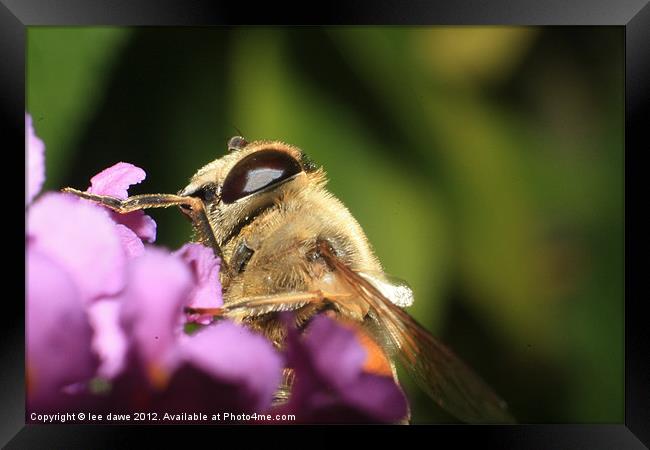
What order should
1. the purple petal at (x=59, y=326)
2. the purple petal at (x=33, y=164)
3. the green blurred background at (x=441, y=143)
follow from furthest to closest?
the green blurred background at (x=441, y=143), the purple petal at (x=33, y=164), the purple petal at (x=59, y=326)

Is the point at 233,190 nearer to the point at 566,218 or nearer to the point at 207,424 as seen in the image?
the point at 207,424

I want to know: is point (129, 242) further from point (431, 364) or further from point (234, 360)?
point (431, 364)

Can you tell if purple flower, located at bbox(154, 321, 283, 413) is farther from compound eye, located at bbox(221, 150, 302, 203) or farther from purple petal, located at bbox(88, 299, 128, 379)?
compound eye, located at bbox(221, 150, 302, 203)

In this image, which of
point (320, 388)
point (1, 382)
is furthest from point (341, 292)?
point (1, 382)

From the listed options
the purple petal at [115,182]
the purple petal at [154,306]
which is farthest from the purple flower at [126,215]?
the purple petal at [154,306]

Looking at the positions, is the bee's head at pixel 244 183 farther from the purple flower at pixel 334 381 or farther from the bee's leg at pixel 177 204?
the purple flower at pixel 334 381

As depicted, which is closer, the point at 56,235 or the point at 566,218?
the point at 56,235
